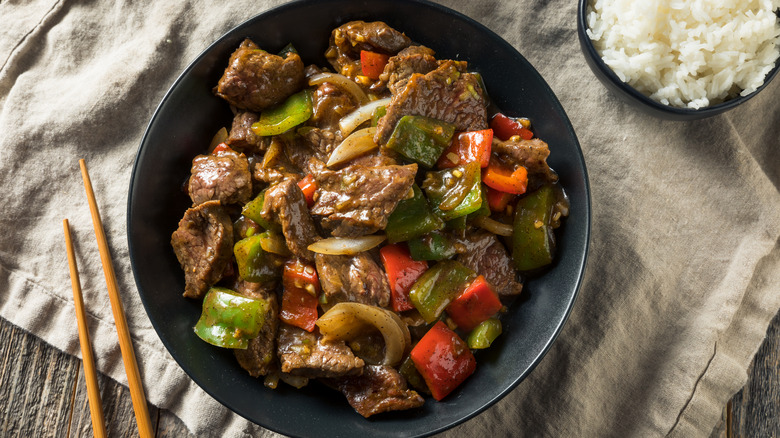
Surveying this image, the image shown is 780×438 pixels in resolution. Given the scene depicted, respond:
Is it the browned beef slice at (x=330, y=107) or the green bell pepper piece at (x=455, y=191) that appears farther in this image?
the browned beef slice at (x=330, y=107)

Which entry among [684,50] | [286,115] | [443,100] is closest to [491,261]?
[443,100]

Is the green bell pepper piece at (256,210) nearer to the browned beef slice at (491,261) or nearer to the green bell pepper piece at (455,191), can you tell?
the green bell pepper piece at (455,191)

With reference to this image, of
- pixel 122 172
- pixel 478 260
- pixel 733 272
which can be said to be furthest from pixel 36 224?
pixel 733 272

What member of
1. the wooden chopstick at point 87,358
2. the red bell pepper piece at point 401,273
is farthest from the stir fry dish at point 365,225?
the wooden chopstick at point 87,358

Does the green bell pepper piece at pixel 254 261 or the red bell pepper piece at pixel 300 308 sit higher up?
the green bell pepper piece at pixel 254 261

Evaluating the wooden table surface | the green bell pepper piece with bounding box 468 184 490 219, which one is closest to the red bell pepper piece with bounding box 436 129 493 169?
the green bell pepper piece with bounding box 468 184 490 219

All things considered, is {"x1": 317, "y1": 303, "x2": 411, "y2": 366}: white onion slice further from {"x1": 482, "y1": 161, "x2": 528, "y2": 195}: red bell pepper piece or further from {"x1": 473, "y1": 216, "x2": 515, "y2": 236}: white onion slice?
{"x1": 482, "y1": 161, "x2": 528, "y2": 195}: red bell pepper piece

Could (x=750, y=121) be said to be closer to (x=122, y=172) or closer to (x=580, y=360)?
(x=580, y=360)
